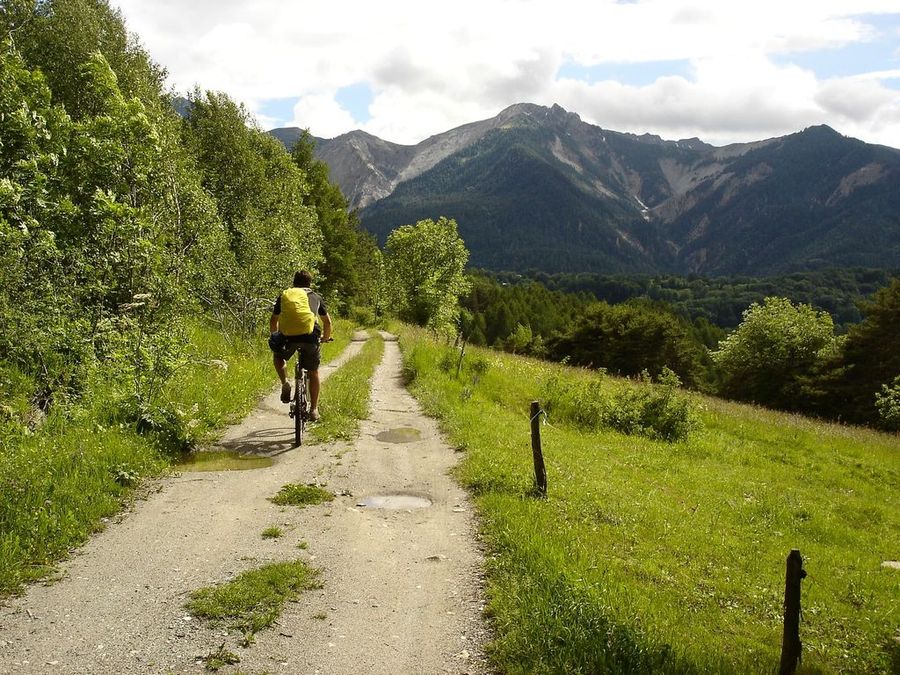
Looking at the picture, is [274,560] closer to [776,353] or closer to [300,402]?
[300,402]

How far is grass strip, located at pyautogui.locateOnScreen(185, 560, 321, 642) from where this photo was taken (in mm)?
5164

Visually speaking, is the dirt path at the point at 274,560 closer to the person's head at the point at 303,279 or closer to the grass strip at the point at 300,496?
the grass strip at the point at 300,496

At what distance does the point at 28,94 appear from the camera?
11977 millimetres

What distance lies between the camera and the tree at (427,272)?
58.3m

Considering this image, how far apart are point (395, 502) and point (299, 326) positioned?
413cm

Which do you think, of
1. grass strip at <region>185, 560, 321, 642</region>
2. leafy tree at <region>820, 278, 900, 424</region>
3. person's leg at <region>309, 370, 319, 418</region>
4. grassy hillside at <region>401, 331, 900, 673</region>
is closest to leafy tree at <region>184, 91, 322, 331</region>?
grassy hillside at <region>401, 331, 900, 673</region>

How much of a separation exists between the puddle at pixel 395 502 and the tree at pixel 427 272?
48.1 m

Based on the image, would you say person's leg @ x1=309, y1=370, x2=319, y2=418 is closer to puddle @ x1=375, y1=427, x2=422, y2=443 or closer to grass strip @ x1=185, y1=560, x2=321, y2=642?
puddle @ x1=375, y1=427, x2=422, y2=443

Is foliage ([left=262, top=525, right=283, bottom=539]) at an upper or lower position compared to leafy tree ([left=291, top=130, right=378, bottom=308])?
lower

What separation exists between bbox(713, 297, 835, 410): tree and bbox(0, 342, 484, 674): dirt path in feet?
187

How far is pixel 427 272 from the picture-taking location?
5978 cm

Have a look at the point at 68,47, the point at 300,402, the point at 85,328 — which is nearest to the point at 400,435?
the point at 300,402

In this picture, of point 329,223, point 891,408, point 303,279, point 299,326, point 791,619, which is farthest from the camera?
point 329,223

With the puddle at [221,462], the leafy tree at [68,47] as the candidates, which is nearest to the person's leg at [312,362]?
the puddle at [221,462]
